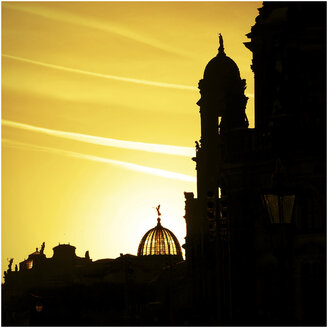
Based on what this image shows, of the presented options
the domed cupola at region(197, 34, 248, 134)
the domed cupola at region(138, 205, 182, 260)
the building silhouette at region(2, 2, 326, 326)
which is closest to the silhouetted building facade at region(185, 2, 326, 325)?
the building silhouette at region(2, 2, 326, 326)

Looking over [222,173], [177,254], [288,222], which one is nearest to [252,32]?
[222,173]

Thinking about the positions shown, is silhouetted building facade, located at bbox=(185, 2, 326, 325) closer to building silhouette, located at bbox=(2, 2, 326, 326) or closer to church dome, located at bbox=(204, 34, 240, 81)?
building silhouette, located at bbox=(2, 2, 326, 326)

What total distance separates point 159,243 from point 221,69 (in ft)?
239

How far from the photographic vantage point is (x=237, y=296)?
44000mm

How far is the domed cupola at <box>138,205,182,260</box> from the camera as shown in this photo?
126 m

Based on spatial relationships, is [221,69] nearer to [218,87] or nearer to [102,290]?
[218,87]

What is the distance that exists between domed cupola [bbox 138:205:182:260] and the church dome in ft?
227

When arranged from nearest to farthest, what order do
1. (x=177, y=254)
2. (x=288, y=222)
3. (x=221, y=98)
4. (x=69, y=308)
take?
(x=288, y=222), (x=221, y=98), (x=69, y=308), (x=177, y=254)

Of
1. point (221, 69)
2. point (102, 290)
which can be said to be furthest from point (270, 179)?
point (102, 290)

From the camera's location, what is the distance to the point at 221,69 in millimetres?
55438

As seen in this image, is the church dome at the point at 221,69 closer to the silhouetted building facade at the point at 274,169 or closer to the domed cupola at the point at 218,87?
the domed cupola at the point at 218,87

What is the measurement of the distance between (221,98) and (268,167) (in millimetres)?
12215

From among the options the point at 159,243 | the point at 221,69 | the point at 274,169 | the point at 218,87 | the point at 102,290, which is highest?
the point at 221,69

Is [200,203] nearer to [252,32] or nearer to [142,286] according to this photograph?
[252,32]
